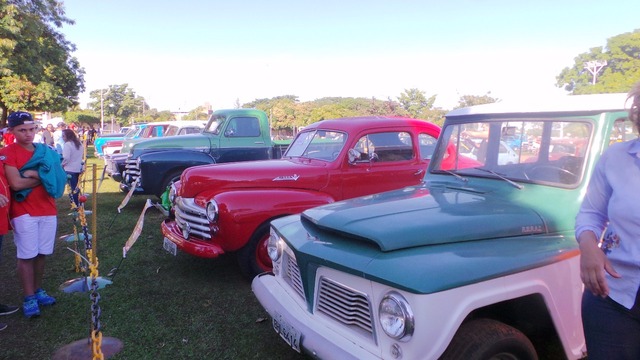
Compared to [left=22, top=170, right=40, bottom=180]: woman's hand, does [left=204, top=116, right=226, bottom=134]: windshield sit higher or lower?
higher

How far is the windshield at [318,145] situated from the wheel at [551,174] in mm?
2344

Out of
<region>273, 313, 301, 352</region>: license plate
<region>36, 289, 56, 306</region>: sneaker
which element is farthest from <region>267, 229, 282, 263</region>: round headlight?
<region>36, 289, 56, 306</region>: sneaker

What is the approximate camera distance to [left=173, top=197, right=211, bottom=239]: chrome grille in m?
4.62

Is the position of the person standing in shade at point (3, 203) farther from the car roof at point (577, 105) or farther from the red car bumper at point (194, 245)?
the car roof at point (577, 105)

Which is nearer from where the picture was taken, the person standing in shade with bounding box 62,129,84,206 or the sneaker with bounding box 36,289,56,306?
the sneaker with bounding box 36,289,56,306

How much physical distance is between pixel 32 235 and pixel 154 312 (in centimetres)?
127

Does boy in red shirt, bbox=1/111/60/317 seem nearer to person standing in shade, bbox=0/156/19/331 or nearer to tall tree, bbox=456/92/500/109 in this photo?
person standing in shade, bbox=0/156/19/331

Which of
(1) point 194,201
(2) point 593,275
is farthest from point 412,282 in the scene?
(1) point 194,201

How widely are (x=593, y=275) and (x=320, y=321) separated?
1.42 metres

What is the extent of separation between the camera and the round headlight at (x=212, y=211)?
4414 mm

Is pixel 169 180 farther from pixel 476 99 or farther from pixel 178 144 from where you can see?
pixel 476 99

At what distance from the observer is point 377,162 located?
509 cm

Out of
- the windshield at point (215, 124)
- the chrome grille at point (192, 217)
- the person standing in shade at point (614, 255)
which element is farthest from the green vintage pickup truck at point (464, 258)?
the windshield at point (215, 124)

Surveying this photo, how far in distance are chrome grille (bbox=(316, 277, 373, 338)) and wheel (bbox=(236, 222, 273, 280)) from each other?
6.66 ft
